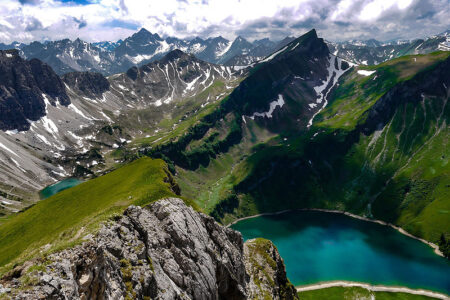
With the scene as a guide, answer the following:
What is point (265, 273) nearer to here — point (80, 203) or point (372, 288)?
point (80, 203)

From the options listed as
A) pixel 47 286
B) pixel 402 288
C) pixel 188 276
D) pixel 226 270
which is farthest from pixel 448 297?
pixel 47 286

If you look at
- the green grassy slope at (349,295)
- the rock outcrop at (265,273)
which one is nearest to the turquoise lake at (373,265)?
the green grassy slope at (349,295)

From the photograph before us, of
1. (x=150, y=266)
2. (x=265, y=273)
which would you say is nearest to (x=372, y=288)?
(x=265, y=273)

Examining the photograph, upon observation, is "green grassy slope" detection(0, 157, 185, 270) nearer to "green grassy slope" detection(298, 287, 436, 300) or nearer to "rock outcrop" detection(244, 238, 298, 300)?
"rock outcrop" detection(244, 238, 298, 300)

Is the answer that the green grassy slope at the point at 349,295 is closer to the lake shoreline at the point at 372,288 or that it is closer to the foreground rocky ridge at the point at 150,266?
the lake shoreline at the point at 372,288

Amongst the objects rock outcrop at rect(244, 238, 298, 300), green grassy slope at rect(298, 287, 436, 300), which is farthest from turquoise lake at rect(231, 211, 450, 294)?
rock outcrop at rect(244, 238, 298, 300)

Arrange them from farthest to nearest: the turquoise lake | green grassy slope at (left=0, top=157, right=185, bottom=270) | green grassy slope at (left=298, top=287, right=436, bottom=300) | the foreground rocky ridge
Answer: the turquoise lake
green grassy slope at (left=298, top=287, right=436, bottom=300)
green grassy slope at (left=0, top=157, right=185, bottom=270)
the foreground rocky ridge
